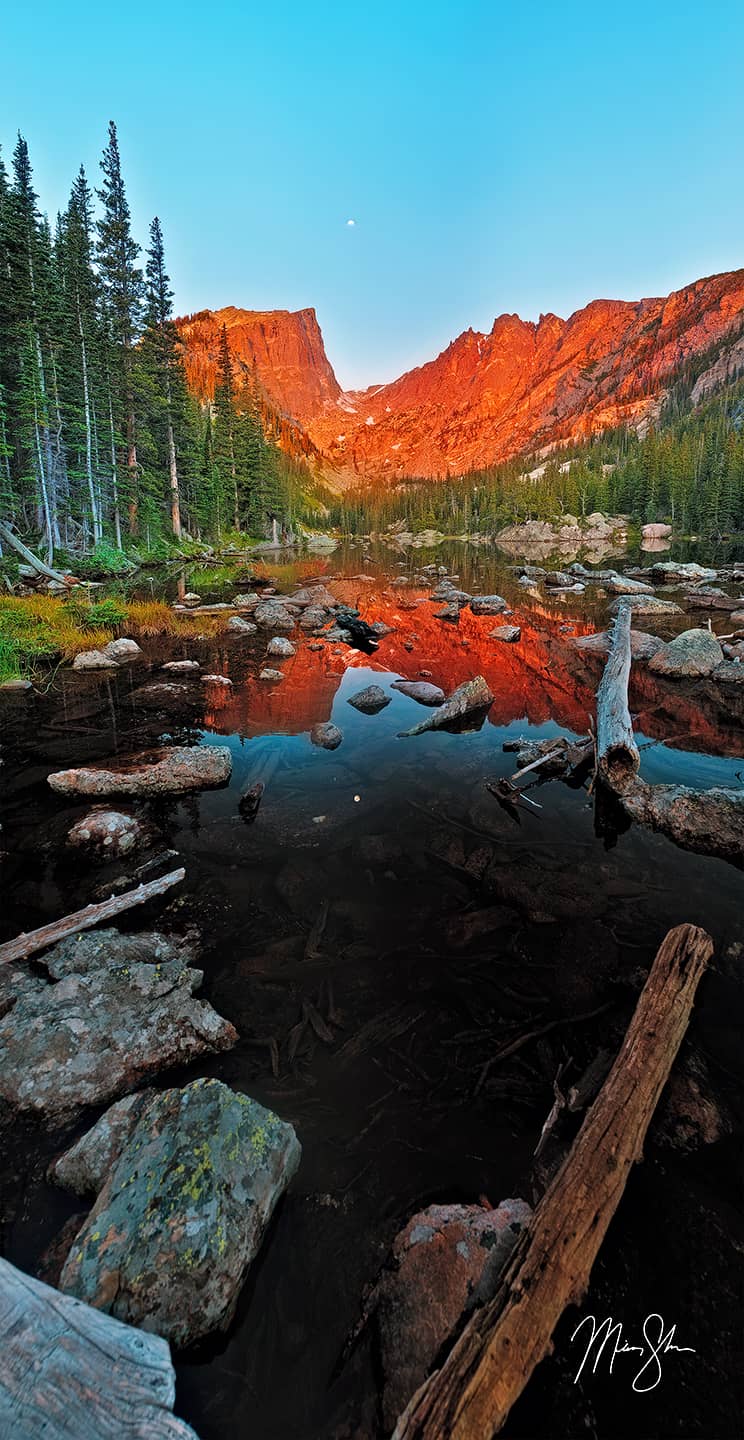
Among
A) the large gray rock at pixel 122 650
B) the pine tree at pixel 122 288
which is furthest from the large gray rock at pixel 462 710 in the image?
the pine tree at pixel 122 288

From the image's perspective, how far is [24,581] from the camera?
21.5m

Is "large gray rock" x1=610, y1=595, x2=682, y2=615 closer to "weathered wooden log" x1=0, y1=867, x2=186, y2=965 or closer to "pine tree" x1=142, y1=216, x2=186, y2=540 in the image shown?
"weathered wooden log" x1=0, y1=867, x2=186, y2=965

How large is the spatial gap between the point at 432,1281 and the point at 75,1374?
64.7 inches

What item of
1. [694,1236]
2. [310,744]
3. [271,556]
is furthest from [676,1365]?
[271,556]

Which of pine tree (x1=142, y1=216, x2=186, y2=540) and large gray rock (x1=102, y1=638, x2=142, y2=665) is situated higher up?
pine tree (x1=142, y1=216, x2=186, y2=540)

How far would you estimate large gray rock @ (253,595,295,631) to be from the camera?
22641 mm

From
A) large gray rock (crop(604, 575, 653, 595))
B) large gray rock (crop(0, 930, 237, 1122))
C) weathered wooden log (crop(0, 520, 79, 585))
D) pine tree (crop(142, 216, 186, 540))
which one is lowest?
large gray rock (crop(0, 930, 237, 1122))

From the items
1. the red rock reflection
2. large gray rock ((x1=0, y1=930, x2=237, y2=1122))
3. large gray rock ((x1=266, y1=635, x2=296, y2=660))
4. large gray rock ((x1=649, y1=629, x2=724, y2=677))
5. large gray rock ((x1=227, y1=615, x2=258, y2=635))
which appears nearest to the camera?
large gray rock ((x1=0, y1=930, x2=237, y2=1122))

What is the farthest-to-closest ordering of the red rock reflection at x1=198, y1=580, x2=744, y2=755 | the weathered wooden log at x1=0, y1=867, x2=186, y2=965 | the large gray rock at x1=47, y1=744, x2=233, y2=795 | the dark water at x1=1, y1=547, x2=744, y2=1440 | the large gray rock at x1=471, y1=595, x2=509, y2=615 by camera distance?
the large gray rock at x1=471, y1=595, x2=509, y2=615 < the red rock reflection at x1=198, y1=580, x2=744, y2=755 < the large gray rock at x1=47, y1=744, x2=233, y2=795 < the weathered wooden log at x1=0, y1=867, x2=186, y2=965 < the dark water at x1=1, y1=547, x2=744, y2=1440

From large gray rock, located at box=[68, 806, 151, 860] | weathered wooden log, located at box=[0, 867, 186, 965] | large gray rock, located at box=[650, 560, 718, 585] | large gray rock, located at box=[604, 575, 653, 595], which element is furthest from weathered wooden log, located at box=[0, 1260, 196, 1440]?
large gray rock, located at box=[650, 560, 718, 585]

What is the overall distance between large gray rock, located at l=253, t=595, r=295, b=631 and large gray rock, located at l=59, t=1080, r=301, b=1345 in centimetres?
2029

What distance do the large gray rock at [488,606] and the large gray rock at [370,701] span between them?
1454 centimetres

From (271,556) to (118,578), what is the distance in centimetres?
3138
